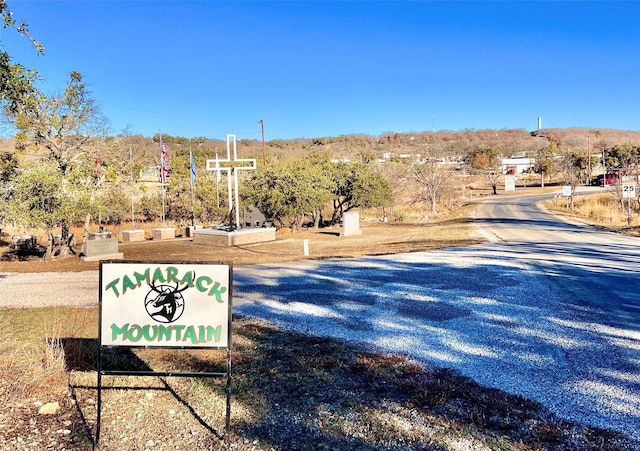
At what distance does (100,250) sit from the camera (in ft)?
50.2

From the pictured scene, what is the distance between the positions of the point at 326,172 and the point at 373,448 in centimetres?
2728

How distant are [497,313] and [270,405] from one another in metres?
4.31

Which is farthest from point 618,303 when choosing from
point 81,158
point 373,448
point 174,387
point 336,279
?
point 81,158

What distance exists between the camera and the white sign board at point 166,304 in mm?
3262

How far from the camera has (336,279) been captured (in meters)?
9.92

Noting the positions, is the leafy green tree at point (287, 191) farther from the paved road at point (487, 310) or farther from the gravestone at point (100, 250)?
the paved road at point (487, 310)

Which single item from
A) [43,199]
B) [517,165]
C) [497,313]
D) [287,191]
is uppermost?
[517,165]

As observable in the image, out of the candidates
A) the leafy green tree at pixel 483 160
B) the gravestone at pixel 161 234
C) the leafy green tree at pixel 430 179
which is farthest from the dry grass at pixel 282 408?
the leafy green tree at pixel 483 160

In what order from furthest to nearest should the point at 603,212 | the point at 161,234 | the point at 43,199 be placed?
the point at 603,212 < the point at 161,234 < the point at 43,199

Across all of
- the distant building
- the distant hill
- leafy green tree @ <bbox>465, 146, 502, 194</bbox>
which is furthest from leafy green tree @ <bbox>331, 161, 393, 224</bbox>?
the distant hill

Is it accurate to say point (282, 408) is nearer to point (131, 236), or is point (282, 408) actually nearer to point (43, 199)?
point (43, 199)

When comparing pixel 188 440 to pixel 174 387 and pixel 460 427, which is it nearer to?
pixel 174 387

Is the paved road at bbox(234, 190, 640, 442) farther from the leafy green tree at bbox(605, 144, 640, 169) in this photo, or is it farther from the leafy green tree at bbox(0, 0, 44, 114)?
the leafy green tree at bbox(605, 144, 640, 169)

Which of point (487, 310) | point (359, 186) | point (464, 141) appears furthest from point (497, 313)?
point (464, 141)
